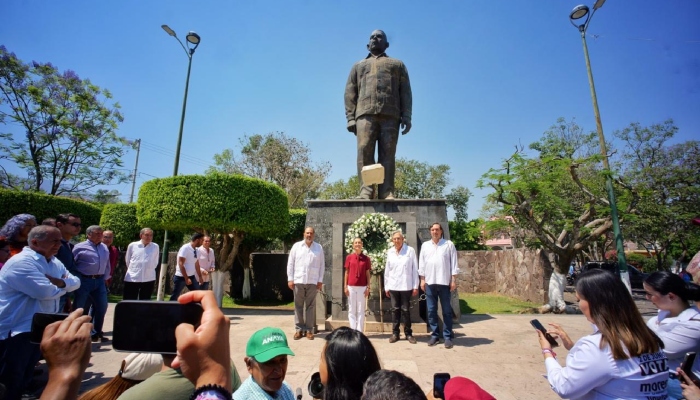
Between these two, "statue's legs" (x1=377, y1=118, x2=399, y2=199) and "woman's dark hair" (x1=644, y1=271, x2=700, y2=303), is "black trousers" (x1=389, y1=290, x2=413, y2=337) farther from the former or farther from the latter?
"woman's dark hair" (x1=644, y1=271, x2=700, y2=303)

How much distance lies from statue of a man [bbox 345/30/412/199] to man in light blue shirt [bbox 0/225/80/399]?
6030mm

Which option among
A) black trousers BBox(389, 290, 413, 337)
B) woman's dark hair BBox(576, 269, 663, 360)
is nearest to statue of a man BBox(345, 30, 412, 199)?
black trousers BBox(389, 290, 413, 337)

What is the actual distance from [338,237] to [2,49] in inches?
905

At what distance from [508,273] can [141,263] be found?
1394 cm

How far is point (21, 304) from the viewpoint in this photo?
3.19m

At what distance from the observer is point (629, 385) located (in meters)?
1.81

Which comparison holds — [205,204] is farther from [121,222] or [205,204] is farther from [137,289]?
[121,222]

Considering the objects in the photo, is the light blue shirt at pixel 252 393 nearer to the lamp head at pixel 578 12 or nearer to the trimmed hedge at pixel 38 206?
the lamp head at pixel 578 12

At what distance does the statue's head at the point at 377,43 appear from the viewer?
8.71 m

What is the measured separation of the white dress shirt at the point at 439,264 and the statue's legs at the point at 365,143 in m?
2.44

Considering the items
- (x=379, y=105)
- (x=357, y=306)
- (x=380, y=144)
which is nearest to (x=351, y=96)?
(x=379, y=105)

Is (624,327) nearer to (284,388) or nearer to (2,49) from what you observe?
(284,388)

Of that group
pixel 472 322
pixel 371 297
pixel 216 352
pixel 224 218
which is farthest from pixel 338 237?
pixel 216 352

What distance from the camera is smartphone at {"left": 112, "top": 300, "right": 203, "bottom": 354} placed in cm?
123
